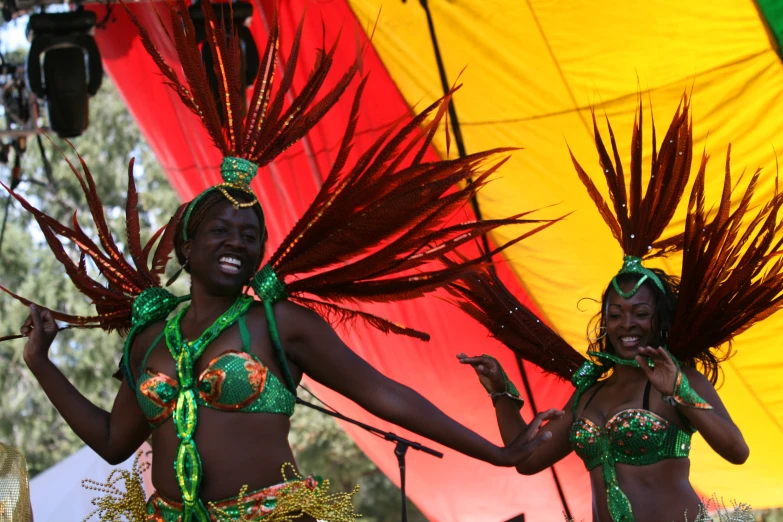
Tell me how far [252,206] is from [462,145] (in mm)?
2911

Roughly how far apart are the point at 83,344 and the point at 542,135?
1180 cm

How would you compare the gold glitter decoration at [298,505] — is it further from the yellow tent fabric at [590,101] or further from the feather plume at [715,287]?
the yellow tent fabric at [590,101]

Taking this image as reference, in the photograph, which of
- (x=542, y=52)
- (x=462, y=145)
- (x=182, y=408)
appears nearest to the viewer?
(x=182, y=408)

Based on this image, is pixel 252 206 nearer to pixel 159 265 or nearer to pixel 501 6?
pixel 159 265

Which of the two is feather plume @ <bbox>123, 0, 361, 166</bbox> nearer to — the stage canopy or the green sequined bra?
the green sequined bra

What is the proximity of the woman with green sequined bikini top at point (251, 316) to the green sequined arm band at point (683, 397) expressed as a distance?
2.62 feet

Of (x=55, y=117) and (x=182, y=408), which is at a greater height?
(x=55, y=117)

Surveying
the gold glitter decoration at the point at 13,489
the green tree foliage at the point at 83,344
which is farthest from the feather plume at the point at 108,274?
the green tree foliage at the point at 83,344

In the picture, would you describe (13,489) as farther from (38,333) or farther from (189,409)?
(38,333)

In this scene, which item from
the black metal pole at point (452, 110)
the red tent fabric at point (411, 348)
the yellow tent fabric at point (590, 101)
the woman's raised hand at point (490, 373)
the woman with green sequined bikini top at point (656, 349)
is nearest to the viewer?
the woman with green sequined bikini top at point (656, 349)

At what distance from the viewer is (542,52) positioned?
5.36 m

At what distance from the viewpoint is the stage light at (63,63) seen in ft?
19.9

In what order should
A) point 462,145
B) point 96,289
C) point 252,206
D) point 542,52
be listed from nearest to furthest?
point 252,206, point 96,289, point 542,52, point 462,145

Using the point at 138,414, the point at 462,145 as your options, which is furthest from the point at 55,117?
the point at 138,414
